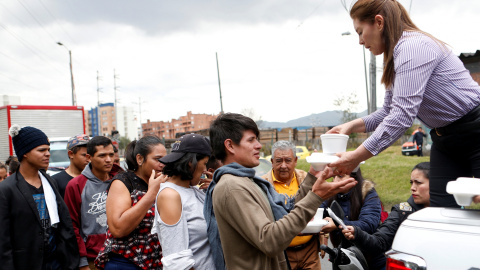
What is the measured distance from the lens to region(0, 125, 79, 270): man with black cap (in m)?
3.31

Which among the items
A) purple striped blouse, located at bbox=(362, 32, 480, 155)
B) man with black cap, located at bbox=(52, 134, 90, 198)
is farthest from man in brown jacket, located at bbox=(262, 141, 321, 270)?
man with black cap, located at bbox=(52, 134, 90, 198)

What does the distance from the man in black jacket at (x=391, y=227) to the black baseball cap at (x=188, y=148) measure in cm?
145

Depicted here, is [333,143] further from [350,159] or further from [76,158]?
[76,158]

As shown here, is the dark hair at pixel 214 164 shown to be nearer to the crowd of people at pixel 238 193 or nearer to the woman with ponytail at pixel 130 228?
the crowd of people at pixel 238 193

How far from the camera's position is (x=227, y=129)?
8.40 ft

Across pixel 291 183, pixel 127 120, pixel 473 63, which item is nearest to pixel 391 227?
pixel 291 183

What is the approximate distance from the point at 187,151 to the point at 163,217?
517 mm

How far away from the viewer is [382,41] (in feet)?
8.37

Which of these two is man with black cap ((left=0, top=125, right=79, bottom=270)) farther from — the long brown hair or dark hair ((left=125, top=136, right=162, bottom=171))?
the long brown hair

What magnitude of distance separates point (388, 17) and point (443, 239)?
1.40 meters

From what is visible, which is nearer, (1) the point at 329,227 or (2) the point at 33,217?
(2) the point at 33,217

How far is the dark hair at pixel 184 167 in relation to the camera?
2900 mm

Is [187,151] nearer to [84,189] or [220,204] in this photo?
[220,204]

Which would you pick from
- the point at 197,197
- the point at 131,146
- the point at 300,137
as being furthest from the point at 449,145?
the point at 300,137
